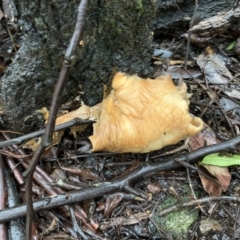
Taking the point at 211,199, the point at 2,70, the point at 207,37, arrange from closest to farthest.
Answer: the point at 211,199
the point at 2,70
the point at 207,37

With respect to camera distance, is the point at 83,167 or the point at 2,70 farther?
the point at 2,70

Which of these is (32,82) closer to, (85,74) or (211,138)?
(85,74)

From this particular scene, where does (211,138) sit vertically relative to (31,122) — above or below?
below

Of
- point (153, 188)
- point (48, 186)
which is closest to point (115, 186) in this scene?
point (153, 188)

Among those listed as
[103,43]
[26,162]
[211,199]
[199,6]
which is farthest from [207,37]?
[26,162]

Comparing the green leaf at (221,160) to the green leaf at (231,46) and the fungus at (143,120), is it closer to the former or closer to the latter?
the fungus at (143,120)

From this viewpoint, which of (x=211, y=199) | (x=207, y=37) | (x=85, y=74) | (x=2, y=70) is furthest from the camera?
(x=207, y=37)

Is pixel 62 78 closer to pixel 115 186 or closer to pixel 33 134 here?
pixel 33 134
